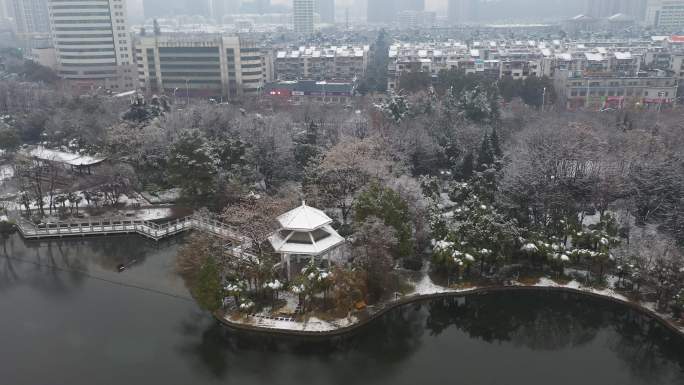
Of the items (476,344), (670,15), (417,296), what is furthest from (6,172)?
(670,15)

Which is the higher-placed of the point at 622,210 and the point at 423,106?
the point at 423,106

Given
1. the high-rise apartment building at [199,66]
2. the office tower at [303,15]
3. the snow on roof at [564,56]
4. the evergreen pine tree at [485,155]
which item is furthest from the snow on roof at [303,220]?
the office tower at [303,15]

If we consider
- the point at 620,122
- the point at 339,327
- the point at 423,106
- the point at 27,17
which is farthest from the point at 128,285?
the point at 27,17

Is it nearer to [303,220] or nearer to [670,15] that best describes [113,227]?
[303,220]

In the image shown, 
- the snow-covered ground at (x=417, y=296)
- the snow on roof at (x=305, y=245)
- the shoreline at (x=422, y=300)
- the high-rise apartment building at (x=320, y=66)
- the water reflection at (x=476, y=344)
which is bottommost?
the water reflection at (x=476, y=344)

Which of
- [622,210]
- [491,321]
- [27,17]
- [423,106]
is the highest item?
[27,17]

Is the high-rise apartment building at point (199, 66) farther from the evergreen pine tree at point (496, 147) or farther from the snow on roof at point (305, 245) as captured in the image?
the snow on roof at point (305, 245)

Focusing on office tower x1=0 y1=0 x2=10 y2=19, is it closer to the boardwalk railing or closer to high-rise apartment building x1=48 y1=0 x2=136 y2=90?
high-rise apartment building x1=48 y1=0 x2=136 y2=90

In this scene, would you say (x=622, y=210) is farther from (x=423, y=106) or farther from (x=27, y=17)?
(x=27, y=17)
